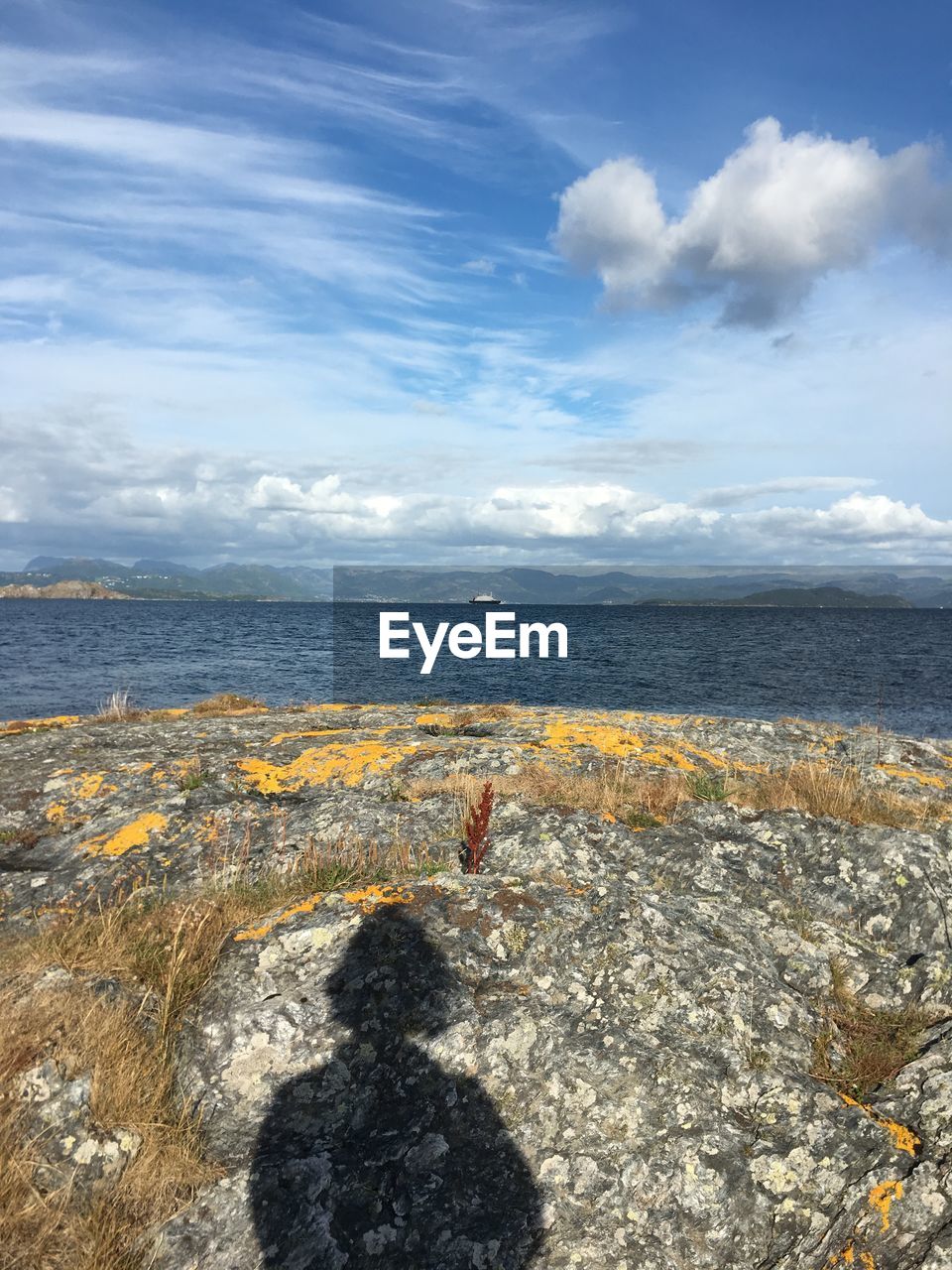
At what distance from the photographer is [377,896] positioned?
19.7ft

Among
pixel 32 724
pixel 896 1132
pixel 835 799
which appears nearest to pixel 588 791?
pixel 835 799

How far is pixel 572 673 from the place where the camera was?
208 ft

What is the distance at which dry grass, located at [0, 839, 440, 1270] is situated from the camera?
12.0 feet

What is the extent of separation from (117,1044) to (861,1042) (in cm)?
556

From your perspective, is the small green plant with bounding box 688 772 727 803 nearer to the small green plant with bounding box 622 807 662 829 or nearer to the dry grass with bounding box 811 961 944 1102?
the small green plant with bounding box 622 807 662 829

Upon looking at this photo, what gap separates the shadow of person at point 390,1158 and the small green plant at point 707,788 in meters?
4.90

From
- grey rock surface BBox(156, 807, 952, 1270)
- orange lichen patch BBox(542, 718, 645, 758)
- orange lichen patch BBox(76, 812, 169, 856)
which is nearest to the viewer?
grey rock surface BBox(156, 807, 952, 1270)

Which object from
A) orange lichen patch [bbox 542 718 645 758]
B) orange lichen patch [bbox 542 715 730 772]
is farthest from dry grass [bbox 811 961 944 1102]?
orange lichen patch [bbox 542 718 645 758]

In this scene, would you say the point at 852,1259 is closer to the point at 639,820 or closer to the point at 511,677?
the point at 639,820

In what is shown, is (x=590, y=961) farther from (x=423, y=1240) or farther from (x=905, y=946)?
(x=905, y=946)

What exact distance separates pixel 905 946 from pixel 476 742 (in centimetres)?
721

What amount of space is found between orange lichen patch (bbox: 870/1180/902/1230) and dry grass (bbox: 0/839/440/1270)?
4.01 meters

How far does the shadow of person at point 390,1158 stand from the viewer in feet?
12.7

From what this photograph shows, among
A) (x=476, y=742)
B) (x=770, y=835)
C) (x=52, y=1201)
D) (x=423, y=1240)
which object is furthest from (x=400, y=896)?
(x=476, y=742)
